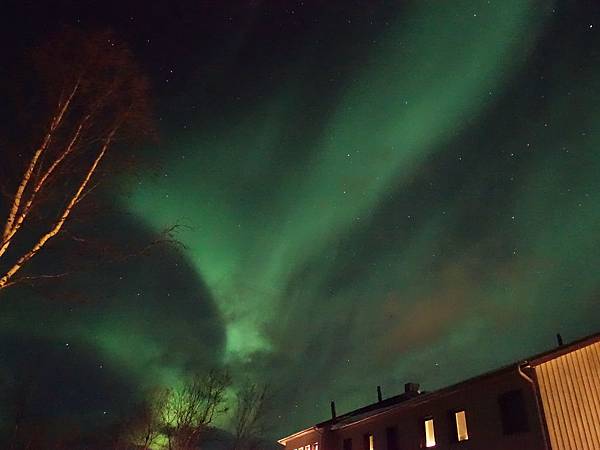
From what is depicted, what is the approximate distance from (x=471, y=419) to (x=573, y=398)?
5.13 metres

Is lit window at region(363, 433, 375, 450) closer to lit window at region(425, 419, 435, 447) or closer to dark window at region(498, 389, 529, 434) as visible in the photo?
lit window at region(425, 419, 435, 447)

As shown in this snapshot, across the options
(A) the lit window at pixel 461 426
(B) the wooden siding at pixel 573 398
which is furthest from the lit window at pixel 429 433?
(B) the wooden siding at pixel 573 398

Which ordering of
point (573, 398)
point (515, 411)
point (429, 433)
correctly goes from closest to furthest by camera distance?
point (573, 398) → point (515, 411) → point (429, 433)

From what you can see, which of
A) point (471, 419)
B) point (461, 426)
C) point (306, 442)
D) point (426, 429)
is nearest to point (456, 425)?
point (461, 426)

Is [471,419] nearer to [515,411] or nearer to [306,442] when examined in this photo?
[515,411]

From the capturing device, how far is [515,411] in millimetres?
17375

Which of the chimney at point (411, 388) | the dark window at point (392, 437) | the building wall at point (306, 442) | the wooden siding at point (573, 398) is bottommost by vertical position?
the wooden siding at point (573, 398)

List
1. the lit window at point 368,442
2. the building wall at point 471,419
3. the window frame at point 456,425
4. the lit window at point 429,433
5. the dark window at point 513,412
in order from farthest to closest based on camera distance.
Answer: the lit window at point 368,442
the lit window at point 429,433
the window frame at point 456,425
the dark window at point 513,412
the building wall at point 471,419

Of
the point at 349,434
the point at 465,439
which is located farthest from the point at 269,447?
the point at 465,439

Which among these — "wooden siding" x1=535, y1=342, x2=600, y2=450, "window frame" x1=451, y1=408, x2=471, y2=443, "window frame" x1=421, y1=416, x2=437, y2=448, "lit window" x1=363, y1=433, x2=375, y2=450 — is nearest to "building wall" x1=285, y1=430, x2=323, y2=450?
"lit window" x1=363, y1=433, x2=375, y2=450

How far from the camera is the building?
579 inches

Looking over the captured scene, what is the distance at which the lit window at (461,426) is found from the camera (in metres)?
19.8

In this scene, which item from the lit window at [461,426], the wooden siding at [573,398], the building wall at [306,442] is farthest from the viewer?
the building wall at [306,442]

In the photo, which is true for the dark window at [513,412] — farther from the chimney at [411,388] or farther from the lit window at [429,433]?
the chimney at [411,388]
